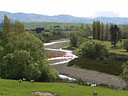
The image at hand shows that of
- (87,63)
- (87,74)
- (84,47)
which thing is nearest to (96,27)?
(84,47)

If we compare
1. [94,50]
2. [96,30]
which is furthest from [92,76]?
[96,30]

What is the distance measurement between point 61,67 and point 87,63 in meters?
10.6

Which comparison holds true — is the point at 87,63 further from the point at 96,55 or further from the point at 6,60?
the point at 6,60

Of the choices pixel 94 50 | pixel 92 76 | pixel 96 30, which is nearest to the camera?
pixel 92 76

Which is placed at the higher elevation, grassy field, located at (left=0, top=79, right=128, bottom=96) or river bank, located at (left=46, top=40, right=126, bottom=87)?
grassy field, located at (left=0, top=79, right=128, bottom=96)

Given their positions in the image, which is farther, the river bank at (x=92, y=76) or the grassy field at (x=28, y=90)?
the river bank at (x=92, y=76)

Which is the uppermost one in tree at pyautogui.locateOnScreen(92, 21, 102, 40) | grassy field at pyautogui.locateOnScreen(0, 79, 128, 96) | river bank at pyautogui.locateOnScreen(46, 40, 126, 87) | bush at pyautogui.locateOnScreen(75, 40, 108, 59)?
tree at pyautogui.locateOnScreen(92, 21, 102, 40)

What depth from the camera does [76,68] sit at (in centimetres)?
6994

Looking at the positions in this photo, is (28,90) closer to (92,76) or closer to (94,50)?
(92,76)

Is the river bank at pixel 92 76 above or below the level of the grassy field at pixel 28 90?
below

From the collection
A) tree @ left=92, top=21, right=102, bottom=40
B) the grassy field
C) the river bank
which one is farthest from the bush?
the grassy field

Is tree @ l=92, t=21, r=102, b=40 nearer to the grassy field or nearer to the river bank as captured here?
the river bank

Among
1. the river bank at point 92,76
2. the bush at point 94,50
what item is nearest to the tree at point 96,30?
the bush at point 94,50

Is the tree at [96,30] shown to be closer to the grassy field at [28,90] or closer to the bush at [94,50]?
the bush at [94,50]
